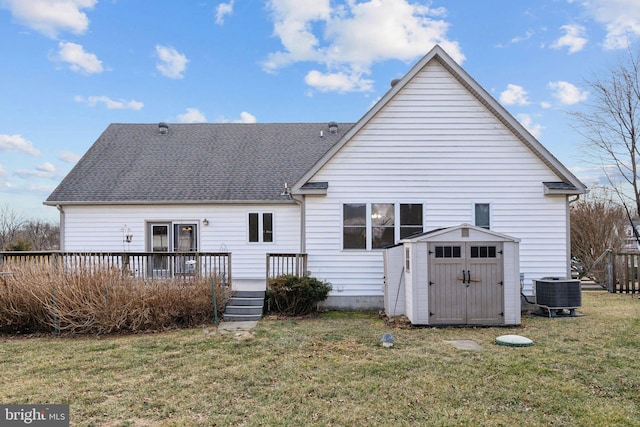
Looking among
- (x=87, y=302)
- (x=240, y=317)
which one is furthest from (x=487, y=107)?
(x=87, y=302)

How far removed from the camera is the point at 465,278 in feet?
26.7

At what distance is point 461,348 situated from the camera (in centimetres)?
643

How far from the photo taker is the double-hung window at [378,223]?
10.2m

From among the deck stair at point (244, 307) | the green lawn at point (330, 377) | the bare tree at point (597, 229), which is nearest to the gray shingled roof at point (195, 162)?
the deck stair at point (244, 307)

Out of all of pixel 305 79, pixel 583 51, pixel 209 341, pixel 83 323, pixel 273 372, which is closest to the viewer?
pixel 273 372

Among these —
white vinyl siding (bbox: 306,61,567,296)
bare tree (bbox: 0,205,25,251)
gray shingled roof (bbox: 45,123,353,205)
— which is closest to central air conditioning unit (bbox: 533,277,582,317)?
white vinyl siding (bbox: 306,61,567,296)

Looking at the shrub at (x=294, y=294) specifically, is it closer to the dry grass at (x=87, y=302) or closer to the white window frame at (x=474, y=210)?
the dry grass at (x=87, y=302)

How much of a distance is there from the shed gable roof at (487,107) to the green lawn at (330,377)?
3795mm

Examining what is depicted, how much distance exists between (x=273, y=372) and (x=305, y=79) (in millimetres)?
18002

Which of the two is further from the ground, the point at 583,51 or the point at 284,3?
the point at 284,3

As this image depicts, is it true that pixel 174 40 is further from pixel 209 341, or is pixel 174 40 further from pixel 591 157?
pixel 591 157

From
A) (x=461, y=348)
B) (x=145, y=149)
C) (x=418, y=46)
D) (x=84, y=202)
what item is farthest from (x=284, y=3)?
(x=461, y=348)

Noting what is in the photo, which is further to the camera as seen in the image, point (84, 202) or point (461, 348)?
point (84, 202)

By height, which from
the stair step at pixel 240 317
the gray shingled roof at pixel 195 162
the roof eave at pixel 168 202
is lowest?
the stair step at pixel 240 317
